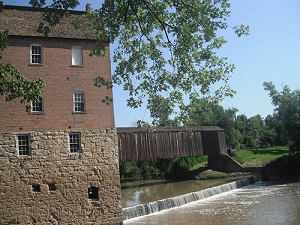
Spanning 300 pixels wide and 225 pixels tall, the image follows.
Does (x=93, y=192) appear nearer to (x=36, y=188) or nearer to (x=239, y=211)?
(x=36, y=188)

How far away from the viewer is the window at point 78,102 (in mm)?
17078

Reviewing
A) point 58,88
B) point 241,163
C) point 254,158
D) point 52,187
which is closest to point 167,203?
point 52,187

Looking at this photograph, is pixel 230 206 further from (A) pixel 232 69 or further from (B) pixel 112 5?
(B) pixel 112 5

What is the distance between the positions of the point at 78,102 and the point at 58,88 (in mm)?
1284

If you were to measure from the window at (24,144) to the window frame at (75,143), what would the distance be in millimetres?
2067

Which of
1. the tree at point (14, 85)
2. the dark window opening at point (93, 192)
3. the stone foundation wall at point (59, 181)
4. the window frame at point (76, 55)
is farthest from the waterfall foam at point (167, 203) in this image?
the tree at point (14, 85)

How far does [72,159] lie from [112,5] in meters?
10.7

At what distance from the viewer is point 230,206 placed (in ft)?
60.0

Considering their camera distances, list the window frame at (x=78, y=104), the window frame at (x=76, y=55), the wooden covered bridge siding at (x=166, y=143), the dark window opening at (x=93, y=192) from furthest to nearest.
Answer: the wooden covered bridge siding at (x=166, y=143), the window frame at (x=76, y=55), the window frame at (x=78, y=104), the dark window opening at (x=93, y=192)

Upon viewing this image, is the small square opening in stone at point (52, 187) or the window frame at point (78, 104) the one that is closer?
the small square opening in stone at point (52, 187)

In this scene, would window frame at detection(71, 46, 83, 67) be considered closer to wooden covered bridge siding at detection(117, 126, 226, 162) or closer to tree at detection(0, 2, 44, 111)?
tree at detection(0, 2, 44, 111)

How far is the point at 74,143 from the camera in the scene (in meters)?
16.5

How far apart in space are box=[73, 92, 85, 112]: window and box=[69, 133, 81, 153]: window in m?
1.43

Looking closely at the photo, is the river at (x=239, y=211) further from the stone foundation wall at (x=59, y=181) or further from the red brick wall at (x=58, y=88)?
the red brick wall at (x=58, y=88)
